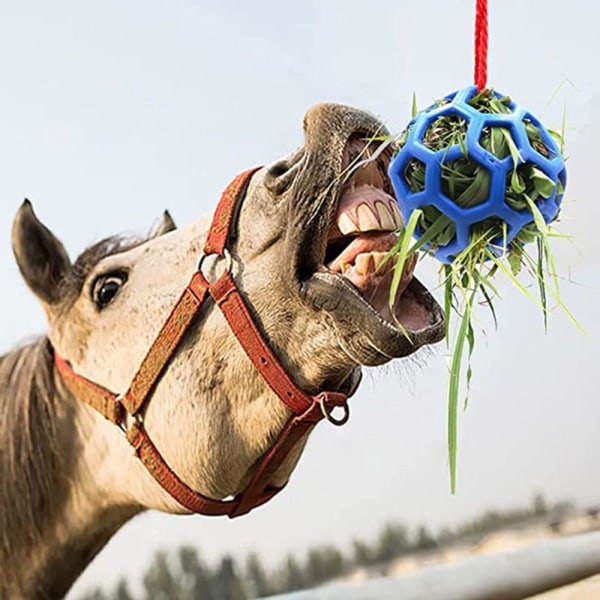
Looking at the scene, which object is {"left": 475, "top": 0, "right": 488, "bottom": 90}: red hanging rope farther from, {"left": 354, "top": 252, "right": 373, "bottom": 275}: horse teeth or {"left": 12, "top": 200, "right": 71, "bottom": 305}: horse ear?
{"left": 12, "top": 200, "right": 71, "bottom": 305}: horse ear

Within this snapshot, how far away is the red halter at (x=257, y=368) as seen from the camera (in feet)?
3.47

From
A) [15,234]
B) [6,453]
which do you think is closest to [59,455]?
Result: [6,453]

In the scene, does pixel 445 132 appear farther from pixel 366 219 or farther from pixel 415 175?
pixel 366 219

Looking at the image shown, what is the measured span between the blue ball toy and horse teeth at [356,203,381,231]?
146 mm

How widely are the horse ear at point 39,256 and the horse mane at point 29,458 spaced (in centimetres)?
11

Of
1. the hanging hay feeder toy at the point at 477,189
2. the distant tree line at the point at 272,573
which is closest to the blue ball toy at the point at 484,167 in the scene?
the hanging hay feeder toy at the point at 477,189

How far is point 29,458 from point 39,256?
30cm

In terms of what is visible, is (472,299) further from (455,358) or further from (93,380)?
(93,380)

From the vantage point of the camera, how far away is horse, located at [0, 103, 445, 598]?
976 mm

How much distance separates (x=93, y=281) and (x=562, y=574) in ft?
3.14

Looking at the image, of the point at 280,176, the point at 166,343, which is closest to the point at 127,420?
the point at 166,343

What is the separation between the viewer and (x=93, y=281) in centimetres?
129

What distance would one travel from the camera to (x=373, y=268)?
949 mm

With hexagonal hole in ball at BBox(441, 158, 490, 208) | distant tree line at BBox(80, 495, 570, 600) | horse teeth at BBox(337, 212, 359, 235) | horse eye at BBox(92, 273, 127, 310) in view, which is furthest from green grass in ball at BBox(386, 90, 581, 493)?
distant tree line at BBox(80, 495, 570, 600)
